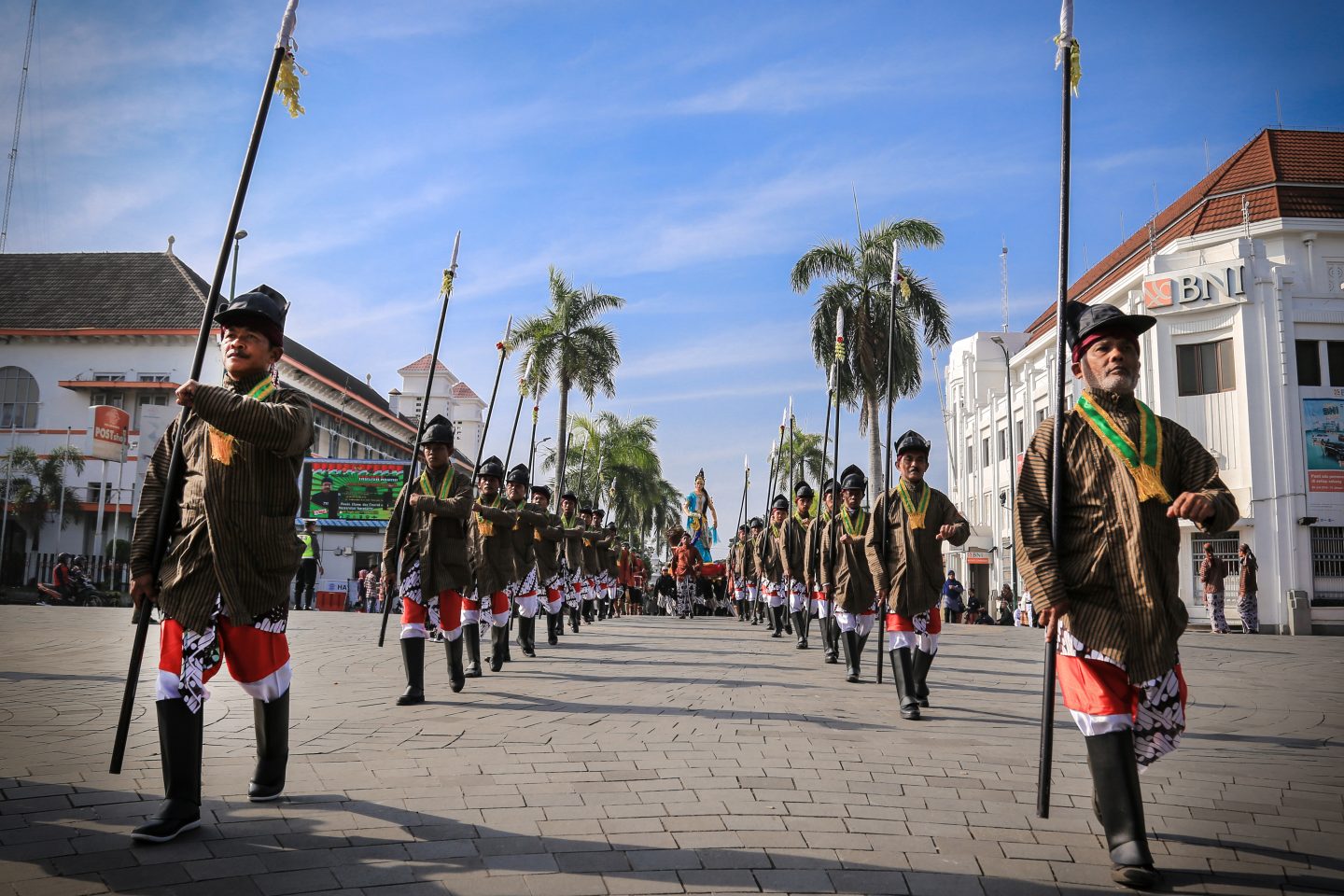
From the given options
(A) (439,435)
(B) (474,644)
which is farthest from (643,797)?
(B) (474,644)

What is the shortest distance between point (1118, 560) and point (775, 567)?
15.7 m

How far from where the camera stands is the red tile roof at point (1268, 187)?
3122 cm

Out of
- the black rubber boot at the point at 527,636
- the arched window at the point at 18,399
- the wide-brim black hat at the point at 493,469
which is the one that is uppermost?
the arched window at the point at 18,399

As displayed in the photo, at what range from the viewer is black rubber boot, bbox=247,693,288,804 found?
456cm

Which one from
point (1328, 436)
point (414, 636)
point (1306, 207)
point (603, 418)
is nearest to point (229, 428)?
point (414, 636)

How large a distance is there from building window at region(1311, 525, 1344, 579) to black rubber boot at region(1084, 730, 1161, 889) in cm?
2992

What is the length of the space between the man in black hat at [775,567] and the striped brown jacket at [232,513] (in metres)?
14.3

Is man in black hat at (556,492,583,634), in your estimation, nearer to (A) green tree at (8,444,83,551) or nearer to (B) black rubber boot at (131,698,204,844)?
(B) black rubber boot at (131,698,204,844)

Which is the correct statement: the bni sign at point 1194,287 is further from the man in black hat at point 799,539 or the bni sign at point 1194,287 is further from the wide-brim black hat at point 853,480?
the wide-brim black hat at point 853,480

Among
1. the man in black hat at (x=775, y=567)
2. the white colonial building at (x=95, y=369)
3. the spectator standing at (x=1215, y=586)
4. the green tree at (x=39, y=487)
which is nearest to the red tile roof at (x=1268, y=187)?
the spectator standing at (x=1215, y=586)

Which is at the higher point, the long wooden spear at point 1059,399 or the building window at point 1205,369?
the building window at point 1205,369

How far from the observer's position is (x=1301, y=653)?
1744 cm

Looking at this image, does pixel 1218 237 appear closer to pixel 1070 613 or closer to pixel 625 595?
pixel 625 595

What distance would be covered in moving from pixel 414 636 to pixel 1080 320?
18.0 ft
